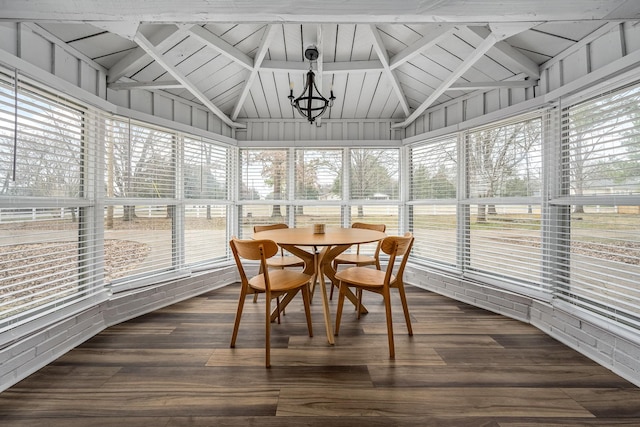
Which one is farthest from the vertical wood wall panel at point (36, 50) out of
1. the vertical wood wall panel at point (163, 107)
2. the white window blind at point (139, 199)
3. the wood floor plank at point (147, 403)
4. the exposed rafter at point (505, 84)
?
the exposed rafter at point (505, 84)

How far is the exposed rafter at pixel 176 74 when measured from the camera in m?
1.94

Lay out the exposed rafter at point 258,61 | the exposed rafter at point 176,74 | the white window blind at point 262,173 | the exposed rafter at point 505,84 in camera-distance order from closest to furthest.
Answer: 1. the exposed rafter at point 176,74
2. the exposed rafter at point 258,61
3. the exposed rafter at point 505,84
4. the white window blind at point 262,173

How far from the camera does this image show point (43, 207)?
6.29 feet

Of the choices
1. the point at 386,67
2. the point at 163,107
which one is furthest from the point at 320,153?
the point at 163,107

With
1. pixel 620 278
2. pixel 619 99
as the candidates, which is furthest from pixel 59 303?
pixel 619 99

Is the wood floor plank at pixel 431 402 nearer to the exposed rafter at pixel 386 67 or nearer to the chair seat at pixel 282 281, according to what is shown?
the chair seat at pixel 282 281

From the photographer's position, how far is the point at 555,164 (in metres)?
2.30

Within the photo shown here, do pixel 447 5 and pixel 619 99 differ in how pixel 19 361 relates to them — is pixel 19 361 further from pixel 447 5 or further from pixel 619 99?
pixel 619 99

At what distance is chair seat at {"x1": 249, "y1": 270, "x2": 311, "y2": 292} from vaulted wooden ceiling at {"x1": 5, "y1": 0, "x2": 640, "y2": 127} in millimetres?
1621

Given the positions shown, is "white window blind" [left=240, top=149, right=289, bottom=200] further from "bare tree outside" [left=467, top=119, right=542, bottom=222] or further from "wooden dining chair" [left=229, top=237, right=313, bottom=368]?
"bare tree outside" [left=467, top=119, right=542, bottom=222]

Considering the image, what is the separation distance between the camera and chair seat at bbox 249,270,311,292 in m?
1.98

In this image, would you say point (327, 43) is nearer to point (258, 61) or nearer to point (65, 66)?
point (258, 61)

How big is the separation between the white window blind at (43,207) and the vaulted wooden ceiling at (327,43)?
537 millimetres

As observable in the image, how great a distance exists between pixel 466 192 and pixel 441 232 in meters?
0.56
